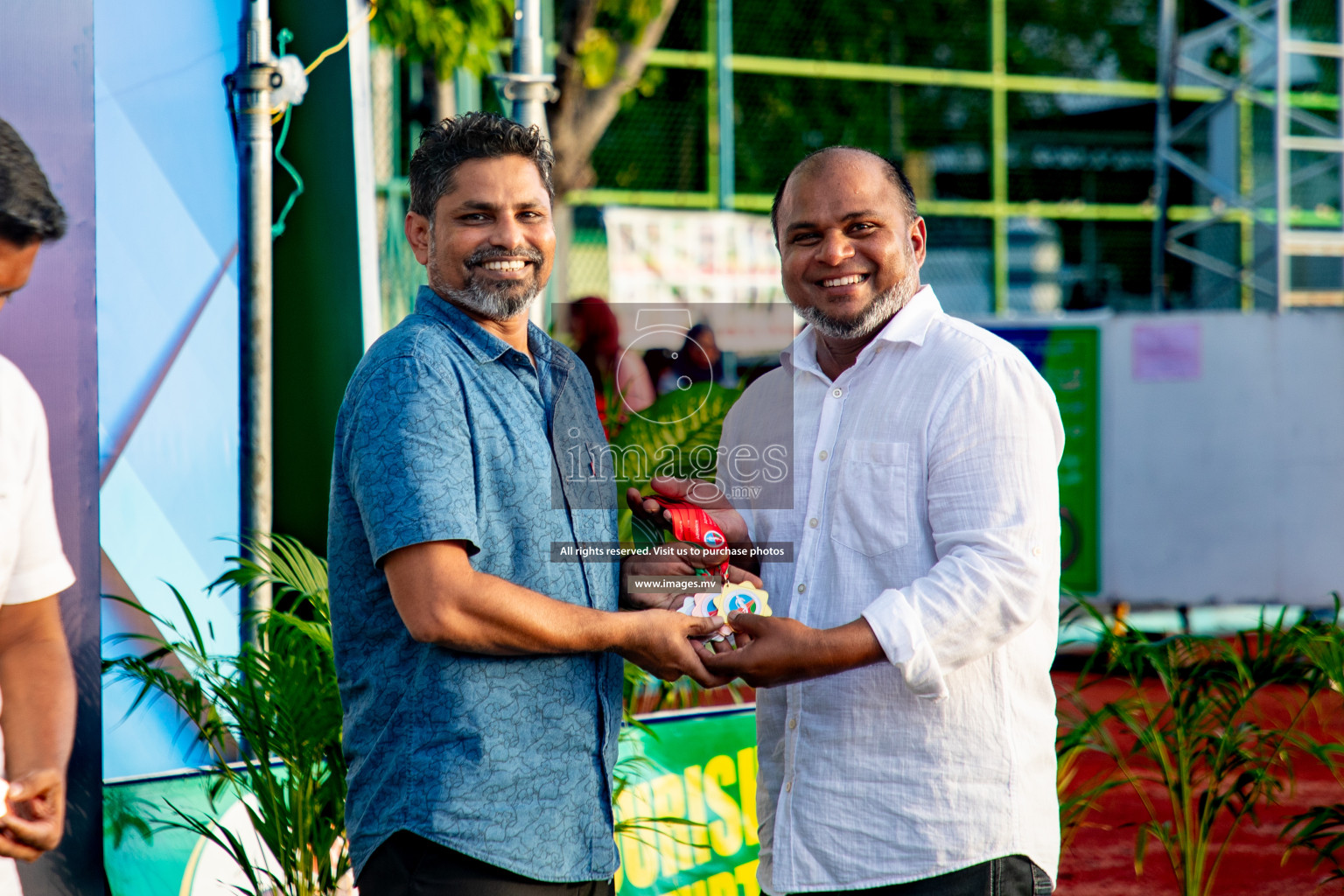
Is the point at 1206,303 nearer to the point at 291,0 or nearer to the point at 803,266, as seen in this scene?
the point at 291,0

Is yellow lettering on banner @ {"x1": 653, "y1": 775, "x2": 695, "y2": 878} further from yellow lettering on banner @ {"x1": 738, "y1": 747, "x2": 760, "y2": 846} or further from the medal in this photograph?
the medal

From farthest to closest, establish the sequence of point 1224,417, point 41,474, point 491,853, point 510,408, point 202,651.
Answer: point 1224,417 → point 202,651 → point 41,474 → point 510,408 → point 491,853

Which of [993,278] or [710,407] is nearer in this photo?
[710,407]

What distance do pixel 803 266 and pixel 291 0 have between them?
2.77 m

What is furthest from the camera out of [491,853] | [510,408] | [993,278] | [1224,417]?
[993,278]

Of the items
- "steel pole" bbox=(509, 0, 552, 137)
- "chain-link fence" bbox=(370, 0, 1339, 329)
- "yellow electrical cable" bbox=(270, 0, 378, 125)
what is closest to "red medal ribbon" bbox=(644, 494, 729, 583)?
"yellow electrical cable" bbox=(270, 0, 378, 125)

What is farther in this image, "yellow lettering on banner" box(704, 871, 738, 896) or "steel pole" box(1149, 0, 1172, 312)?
"steel pole" box(1149, 0, 1172, 312)

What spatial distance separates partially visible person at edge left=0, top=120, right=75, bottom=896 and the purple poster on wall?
0.03m

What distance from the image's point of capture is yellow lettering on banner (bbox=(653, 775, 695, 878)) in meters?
3.58

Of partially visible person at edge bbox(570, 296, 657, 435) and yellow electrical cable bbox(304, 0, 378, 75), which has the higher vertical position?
yellow electrical cable bbox(304, 0, 378, 75)

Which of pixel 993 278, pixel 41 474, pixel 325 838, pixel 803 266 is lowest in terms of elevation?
pixel 325 838

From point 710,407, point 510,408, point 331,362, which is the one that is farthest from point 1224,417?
point 510,408

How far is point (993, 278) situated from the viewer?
1338 cm

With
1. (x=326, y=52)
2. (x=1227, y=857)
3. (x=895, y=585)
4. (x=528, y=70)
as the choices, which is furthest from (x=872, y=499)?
(x=1227, y=857)
